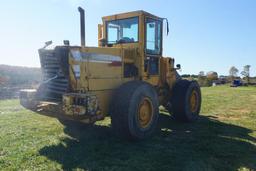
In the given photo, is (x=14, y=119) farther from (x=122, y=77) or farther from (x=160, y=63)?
(x=160, y=63)

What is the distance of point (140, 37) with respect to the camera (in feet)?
26.1

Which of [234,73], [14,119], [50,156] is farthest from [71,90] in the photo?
[234,73]

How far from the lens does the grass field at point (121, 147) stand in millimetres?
5227

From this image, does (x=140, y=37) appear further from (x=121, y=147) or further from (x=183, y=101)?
(x=121, y=147)

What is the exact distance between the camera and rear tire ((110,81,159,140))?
6.44m

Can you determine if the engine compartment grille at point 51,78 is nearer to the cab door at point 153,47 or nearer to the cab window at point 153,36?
the cab door at point 153,47

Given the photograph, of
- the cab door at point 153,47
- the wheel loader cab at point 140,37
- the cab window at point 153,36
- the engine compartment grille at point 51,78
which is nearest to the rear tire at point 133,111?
the wheel loader cab at point 140,37

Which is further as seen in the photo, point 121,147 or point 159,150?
point 121,147

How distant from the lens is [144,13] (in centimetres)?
797

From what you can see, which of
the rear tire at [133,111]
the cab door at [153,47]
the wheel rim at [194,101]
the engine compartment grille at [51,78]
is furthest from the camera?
the wheel rim at [194,101]

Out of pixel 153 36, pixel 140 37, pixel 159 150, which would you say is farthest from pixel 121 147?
pixel 153 36

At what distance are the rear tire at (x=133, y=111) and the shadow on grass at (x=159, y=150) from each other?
0.26m

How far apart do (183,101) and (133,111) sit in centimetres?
300

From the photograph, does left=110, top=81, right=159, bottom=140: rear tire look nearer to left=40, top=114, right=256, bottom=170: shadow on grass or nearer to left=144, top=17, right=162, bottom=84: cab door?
left=40, top=114, right=256, bottom=170: shadow on grass
